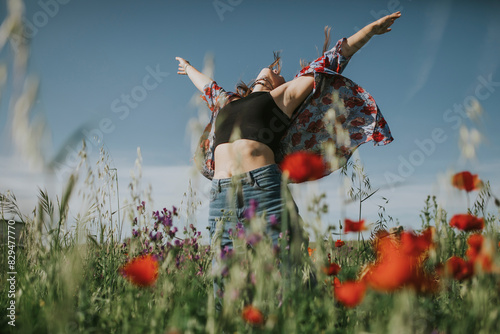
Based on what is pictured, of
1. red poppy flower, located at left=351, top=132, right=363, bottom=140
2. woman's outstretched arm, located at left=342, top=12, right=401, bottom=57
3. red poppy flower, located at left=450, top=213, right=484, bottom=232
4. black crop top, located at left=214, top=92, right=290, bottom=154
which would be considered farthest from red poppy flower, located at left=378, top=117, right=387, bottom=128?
red poppy flower, located at left=450, top=213, right=484, bottom=232

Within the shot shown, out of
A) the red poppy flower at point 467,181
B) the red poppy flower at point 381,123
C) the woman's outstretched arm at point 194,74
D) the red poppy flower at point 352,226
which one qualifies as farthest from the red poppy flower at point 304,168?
the woman's outstretched arm at point 194,74

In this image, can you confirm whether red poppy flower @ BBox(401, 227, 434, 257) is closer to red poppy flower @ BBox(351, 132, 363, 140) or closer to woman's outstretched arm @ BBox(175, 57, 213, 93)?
red poppy flower @ BBox(351, 132, 363, 140)

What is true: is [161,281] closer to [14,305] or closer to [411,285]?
[14,305]

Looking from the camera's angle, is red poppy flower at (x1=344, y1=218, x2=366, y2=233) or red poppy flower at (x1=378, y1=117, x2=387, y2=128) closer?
red poppy flower at (x1=344, y1=218, x2=366, y2=233)

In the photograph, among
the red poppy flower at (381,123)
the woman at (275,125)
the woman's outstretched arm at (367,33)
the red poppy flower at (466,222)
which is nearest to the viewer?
the red poppy flower at (466,222)

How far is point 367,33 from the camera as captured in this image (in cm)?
239

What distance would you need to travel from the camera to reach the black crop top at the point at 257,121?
2.37 metres

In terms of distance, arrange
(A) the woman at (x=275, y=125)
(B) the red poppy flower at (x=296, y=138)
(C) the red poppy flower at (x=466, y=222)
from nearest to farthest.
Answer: (C) the red poppy flower at (x=466, y=222) < (A) the woman at (x=275, y=125) < (B) the red poppy flower at (x=296, y=138)

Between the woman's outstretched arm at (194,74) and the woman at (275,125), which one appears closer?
the woman at (275,125)

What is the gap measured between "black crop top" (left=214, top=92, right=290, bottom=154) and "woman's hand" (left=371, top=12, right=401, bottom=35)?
846 mm

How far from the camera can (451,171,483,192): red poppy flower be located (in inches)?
60.8

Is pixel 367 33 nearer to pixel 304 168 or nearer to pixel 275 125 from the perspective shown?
pixel 275 125

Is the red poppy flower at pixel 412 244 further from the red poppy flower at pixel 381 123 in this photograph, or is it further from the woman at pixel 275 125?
the red poppy flower at pixel 381 123

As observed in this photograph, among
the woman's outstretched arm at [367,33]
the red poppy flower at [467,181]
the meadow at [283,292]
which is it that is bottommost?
the meadow at [283,292]
